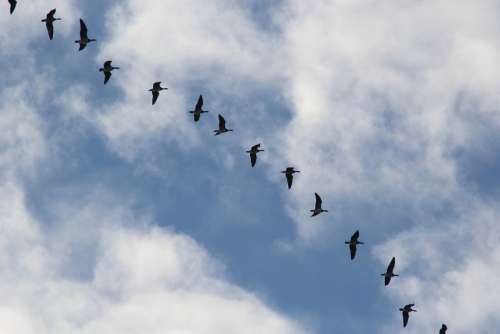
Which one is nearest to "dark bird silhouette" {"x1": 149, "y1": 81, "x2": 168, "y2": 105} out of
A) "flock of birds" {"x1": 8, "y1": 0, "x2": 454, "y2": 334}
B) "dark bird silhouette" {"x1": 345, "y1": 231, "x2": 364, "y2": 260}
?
"flock of birds" {"x1": 8, "y1": 0, "x2": 454, "y2": 334}

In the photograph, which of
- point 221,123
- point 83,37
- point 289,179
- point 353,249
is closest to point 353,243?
point 353,249

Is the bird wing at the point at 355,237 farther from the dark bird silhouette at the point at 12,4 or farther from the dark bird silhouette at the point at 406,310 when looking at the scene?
the dark bird silhouette at the point at 12,4

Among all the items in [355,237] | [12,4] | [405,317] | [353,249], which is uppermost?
[12,4]

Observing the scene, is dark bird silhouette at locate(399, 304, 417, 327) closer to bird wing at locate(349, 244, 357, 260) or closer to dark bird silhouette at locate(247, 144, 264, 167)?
bird wing at locate(349, 244, 357, 260)

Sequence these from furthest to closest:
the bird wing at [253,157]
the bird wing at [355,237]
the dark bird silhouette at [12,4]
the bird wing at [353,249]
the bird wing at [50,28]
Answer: the bird wing at [355,237] → the bird wing at [353,249] → the bird wing at [253,157] → the bird wing at [50,28] → the dark bird silhouette at [12,4]

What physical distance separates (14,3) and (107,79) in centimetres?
1614

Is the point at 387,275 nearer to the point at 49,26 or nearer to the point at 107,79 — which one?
the point at 107,79

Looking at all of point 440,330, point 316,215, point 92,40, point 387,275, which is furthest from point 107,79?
point 440,330

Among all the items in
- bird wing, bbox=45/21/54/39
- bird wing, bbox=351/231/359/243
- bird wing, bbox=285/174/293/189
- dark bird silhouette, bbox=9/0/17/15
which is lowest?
bird wing, bbox=351/231/359/243

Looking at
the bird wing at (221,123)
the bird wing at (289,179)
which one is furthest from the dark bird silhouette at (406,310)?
the bird wing at (221,123)

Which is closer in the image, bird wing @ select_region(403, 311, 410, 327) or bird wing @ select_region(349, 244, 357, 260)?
bird wing @ select_region(349, 244, 357, 260)

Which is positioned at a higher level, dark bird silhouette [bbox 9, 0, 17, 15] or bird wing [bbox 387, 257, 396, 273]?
dark bird silhouette [bbox 9, 0, 17, 15]

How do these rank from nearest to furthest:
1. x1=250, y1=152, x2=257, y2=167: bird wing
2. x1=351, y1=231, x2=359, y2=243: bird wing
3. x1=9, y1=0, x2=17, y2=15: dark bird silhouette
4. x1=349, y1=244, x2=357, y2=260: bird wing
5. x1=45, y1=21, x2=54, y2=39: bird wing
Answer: x1=9, y1=0, x2=17, y2=15: dark bird silhouette
x1=45, y1=21, x2=54, y2=39: bird wing
x1=250, y1=152, x2=257, y2=167: bird wing
x1=349, y1=244, x2=357, y2=260: bird wing
x1=351, y1=231, x2=359, y2=243: bird wing

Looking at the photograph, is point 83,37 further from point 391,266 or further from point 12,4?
point 391,266
